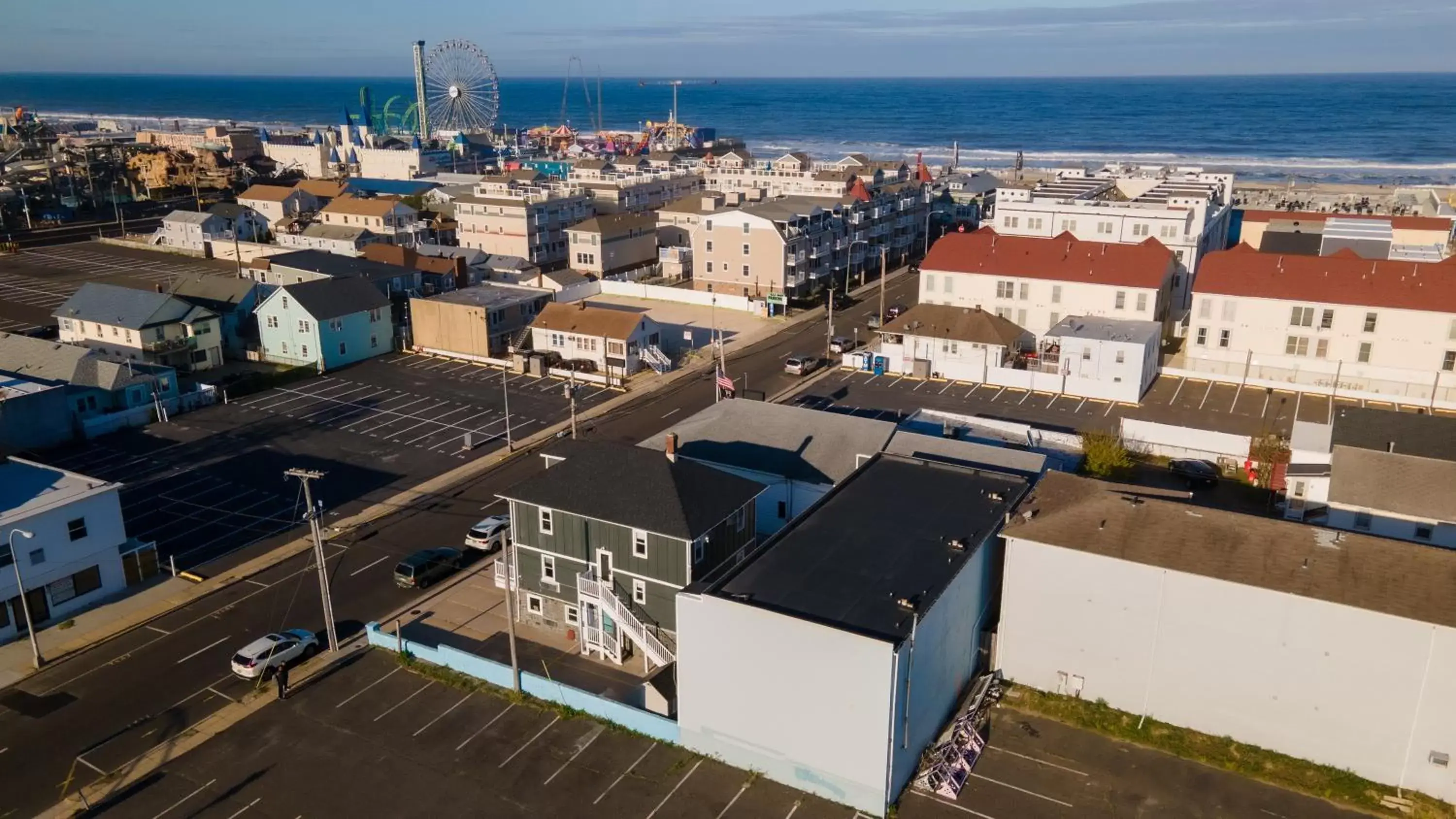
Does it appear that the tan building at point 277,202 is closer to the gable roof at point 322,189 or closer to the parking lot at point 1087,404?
the gable roof at point 322,189

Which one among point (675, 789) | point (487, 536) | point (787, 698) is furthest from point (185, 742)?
point (787, 698)

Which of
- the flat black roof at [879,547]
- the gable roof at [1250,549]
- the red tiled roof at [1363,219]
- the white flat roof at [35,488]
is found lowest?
the white flat roof at [35,488]

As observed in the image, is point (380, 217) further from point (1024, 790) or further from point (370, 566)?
point (1024, 790)

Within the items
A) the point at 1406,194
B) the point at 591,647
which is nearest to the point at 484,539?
the point at 591,647

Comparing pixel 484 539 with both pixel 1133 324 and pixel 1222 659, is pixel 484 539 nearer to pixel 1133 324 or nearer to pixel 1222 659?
pixel 1222 659

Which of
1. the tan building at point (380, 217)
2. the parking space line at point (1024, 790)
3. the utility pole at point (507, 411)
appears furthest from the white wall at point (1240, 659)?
the tan building at point (380, 217)

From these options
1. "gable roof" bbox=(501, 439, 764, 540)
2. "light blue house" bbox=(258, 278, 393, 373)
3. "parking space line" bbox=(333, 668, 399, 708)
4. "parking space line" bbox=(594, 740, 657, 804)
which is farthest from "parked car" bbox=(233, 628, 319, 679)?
"light blue house" bbox=(258, 278, 393, 373)
